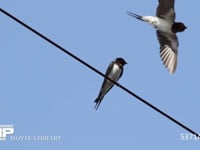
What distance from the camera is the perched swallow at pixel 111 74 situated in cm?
546

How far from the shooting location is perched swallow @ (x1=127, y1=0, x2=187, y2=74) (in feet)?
18.3

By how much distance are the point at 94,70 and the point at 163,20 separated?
3.06 m

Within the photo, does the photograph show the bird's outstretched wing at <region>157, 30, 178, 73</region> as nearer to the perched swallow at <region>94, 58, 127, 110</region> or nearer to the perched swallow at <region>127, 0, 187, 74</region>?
the perched swallow at <region>127, 0, 187, 74</region>

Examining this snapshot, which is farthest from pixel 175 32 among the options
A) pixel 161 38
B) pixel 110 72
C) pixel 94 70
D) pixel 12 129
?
pixel 94 70

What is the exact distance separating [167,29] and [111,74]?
0.56 m

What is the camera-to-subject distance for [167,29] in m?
5.73

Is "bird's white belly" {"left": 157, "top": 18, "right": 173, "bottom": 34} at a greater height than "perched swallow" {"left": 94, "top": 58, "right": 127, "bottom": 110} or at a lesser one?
greater

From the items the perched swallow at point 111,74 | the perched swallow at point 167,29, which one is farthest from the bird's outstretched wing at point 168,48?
the perched swallow at point 111,74

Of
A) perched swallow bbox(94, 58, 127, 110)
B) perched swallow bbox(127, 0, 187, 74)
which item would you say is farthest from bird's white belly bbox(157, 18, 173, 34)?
perched swallow bbox(94, 58, 127, 110)

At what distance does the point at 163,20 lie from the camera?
5.64m

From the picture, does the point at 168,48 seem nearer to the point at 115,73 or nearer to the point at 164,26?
the point at 164,26

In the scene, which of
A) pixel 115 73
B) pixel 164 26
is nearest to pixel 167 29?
pixel 164 26

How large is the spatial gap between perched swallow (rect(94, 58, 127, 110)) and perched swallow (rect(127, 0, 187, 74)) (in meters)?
0.33

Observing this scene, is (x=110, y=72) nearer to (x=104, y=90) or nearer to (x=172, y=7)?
(x=104, y=90)
